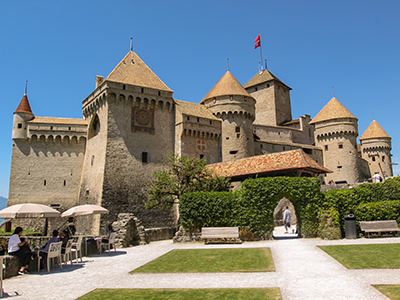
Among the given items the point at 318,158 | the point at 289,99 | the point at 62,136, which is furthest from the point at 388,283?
the point at 289,99

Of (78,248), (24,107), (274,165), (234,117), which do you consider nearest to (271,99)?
(234,117)

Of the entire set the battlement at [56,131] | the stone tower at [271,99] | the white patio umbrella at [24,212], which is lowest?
the white patio umbrella at [24,212]

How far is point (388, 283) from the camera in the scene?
7.45 m

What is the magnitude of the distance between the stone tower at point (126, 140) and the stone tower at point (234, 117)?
5176 mm

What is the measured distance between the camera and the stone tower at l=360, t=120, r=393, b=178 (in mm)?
50625

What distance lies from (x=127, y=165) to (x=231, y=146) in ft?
34.8

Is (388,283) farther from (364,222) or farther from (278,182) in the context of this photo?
(278,182)

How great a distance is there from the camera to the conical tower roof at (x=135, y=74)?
29.4 meters

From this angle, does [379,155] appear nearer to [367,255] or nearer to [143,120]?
[143,120]

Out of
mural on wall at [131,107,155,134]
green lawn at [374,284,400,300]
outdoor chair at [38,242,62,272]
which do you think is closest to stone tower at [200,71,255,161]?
mural on wall at [131,107,155,134]

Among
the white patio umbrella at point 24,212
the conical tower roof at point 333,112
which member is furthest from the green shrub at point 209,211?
the conical tower roof at point 333,112

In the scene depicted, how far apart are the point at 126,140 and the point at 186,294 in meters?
22.1

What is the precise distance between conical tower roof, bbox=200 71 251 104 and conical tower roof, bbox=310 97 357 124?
1744 centimetres

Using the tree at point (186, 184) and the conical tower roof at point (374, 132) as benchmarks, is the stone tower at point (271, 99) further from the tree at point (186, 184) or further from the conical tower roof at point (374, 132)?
the tree at point (186, 184)
